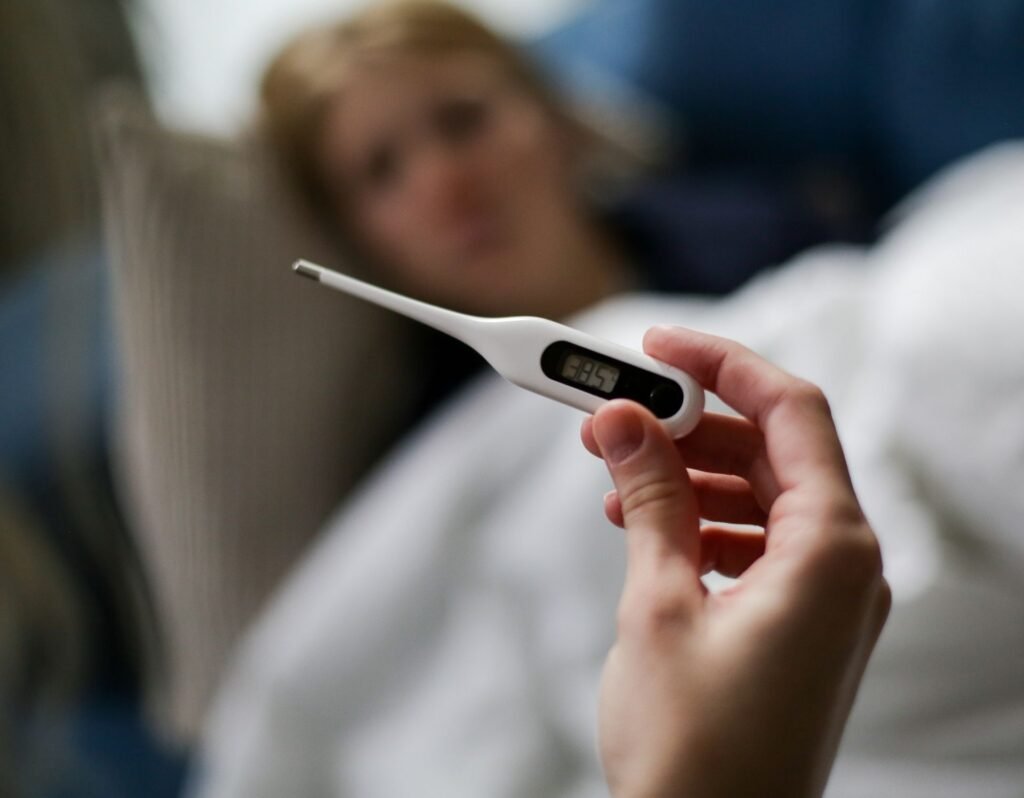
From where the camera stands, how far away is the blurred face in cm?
81

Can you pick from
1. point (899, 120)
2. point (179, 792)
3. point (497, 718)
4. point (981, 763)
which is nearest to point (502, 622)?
point (497, 718)

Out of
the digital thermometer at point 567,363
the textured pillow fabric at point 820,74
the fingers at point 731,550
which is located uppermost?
the textured pillow fabric at point 820,74

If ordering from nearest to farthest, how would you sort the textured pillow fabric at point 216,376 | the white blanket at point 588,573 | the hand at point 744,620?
the hand at point 744,620 → the white blanket at point 588,573 → the textured pillow fabric at point 216,376

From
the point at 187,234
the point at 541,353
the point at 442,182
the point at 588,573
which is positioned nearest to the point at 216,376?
the point at 187,234

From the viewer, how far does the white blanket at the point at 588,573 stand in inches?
17.9

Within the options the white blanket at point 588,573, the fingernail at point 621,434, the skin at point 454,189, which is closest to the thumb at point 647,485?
the fingernail at point 621,434

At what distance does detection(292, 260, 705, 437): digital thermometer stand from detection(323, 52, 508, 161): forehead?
54 centimetres

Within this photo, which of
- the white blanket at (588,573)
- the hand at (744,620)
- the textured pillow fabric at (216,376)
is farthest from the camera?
the textured pillow fabric at (216,376)

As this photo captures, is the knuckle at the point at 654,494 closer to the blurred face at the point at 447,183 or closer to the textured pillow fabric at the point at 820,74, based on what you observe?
the blurred face at the point at 447,183

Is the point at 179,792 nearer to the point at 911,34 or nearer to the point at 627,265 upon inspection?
the point at 627,265

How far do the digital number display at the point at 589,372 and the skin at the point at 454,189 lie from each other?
1.42ft

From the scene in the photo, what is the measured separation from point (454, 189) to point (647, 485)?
0.53 meters

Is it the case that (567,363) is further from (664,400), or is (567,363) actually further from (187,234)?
(187,234)

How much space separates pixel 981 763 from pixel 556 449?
311 millimetres
